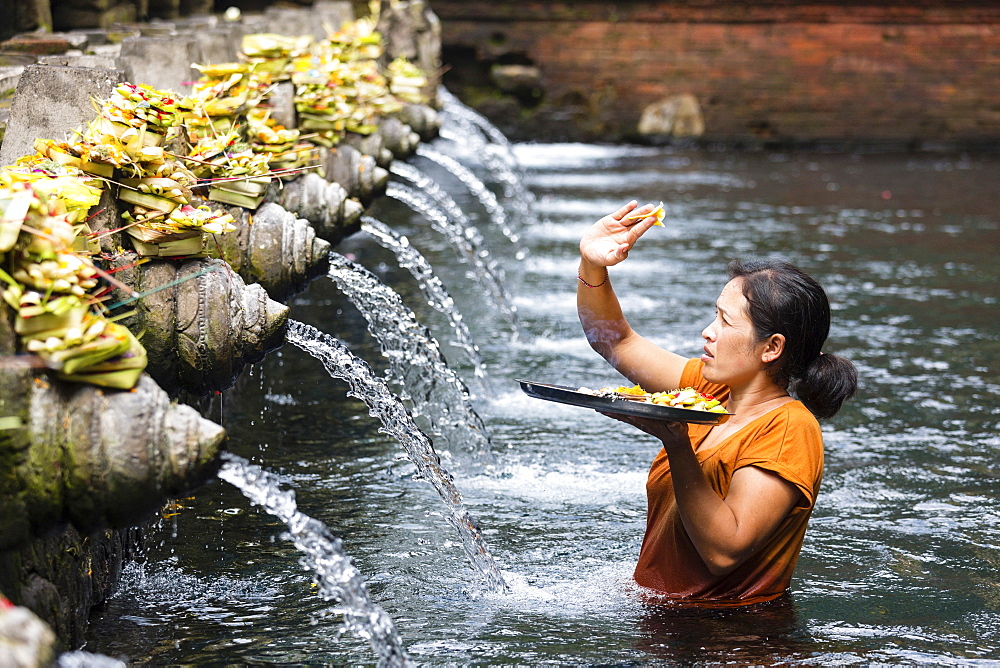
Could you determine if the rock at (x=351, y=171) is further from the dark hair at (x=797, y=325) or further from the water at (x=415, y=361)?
the dark hair at (x=797, y=325)

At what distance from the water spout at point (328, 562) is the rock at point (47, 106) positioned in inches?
47.9

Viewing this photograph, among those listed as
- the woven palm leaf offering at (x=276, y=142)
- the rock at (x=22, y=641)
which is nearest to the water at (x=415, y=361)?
the woven palm leaf offering at (x=276, y=142)

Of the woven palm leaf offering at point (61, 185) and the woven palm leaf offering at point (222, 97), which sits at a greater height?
the woven palm leaf offering at point (61, 185)

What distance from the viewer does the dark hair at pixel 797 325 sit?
2621 mm

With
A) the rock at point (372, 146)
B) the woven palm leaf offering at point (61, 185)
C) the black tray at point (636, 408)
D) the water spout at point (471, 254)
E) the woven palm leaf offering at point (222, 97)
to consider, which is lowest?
the water spout at point (471, 254)

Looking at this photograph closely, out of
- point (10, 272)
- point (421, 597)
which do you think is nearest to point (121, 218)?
point (10, 272)

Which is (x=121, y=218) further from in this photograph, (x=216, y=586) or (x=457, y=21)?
(x=457, y=21)

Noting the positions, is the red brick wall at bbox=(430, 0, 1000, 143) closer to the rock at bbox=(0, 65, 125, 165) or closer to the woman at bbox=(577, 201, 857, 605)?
the rock at bbox=(0, 65, 125, 165)

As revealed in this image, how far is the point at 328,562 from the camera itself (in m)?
2.53

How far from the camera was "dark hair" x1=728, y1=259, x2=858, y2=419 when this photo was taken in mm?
2621

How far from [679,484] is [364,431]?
2389mm

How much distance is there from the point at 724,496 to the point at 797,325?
42cm

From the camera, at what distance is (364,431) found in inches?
184

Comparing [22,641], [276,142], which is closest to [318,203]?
[276,142]
